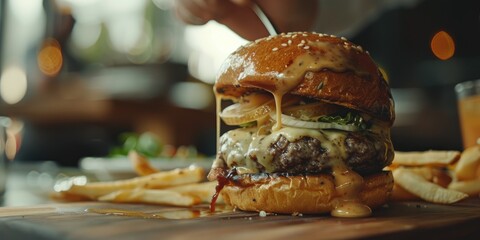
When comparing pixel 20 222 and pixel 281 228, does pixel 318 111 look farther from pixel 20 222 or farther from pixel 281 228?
pixel 20 222

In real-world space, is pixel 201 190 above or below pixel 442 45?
below

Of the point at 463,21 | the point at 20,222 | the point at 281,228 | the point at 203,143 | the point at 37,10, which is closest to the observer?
the point at 281,228

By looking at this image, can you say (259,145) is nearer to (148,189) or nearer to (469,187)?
(148,189)

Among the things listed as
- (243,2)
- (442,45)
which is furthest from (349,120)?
(442,45)

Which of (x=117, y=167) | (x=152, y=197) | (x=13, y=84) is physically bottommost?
(x=152, y=197)

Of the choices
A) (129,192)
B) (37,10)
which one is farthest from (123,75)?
(129,192)

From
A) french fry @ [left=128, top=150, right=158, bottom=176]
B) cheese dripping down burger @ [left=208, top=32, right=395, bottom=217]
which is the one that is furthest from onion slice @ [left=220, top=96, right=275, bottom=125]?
french fry @ [left=128, top=150, right=158, bottom=176]

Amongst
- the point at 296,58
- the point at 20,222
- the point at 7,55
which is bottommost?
the point at 20,222
